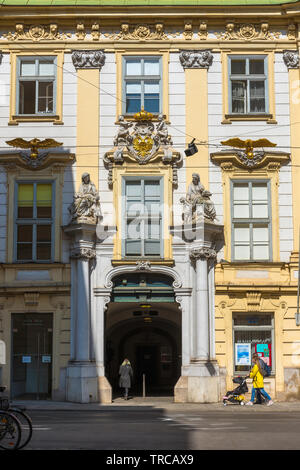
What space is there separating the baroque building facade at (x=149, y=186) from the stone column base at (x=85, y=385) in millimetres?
52

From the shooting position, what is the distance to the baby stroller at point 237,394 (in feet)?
81.9

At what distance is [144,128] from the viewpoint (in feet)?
90.8

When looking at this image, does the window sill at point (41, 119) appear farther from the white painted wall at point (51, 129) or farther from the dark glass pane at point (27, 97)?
the dark glass pane at point (27, 97)

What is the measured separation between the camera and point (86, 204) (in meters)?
26.9

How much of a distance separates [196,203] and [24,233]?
5.97 metres

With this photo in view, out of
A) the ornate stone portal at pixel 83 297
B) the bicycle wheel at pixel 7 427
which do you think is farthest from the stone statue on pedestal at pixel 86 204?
the bicycle wheel at pixel 7 427

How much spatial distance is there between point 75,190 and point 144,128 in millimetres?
3211

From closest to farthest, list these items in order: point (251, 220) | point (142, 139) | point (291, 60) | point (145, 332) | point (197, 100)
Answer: point (251, 220) → point (142, 139) → point (197, 100) → point (291, 60) → point (145, 332)

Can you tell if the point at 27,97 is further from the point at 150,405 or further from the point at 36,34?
the point at 150,405

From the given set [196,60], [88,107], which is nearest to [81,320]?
[88,107]

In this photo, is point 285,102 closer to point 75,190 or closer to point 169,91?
point 169,91

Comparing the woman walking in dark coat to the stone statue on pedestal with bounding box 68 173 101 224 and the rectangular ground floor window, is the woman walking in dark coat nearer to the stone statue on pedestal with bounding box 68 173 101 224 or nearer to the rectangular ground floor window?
the rectangular ground floor window

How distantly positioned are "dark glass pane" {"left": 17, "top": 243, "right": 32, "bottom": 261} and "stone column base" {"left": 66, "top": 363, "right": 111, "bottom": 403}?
3992mm

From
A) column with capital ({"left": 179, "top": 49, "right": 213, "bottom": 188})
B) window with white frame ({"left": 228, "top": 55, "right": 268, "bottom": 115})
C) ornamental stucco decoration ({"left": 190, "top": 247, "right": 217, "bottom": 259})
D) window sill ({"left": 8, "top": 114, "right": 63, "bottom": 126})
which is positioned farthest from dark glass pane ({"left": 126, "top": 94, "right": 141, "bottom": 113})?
ornamental stucco decoration ({"left": 190, "top": 247, "right": 217, "bottom": 259})
